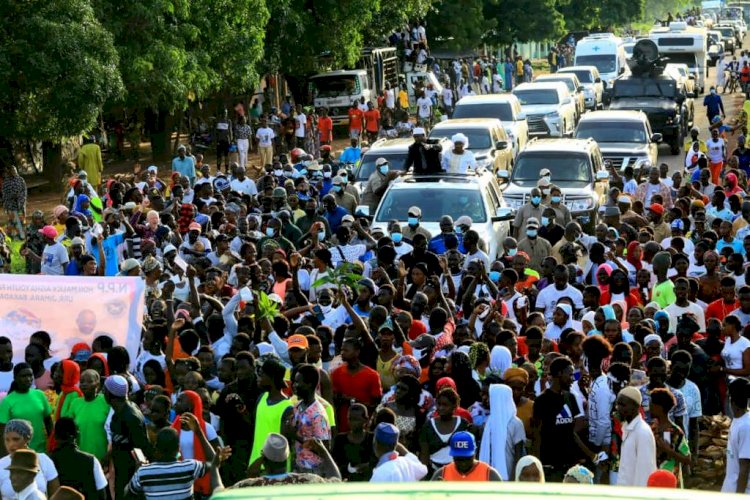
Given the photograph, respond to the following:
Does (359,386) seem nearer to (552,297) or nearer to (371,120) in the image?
(552,297)

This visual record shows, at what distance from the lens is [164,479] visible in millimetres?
7590

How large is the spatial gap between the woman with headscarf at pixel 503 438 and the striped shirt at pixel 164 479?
6.75 feet

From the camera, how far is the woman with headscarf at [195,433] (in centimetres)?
846

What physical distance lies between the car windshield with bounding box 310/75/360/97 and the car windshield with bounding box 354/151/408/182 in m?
15.5

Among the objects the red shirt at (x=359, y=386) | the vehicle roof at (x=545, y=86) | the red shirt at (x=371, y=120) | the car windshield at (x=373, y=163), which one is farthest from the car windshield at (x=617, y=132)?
the red shirt at (x=359, y=386)

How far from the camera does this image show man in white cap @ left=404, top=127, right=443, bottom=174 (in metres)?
18.8

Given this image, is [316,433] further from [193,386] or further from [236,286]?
[236,286]

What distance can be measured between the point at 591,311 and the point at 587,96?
27880 millimetres

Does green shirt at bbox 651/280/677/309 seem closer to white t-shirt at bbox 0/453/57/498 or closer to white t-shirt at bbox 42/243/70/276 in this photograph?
white t-shirt at bbox 42/243/70/276

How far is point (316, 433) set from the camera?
8586mm

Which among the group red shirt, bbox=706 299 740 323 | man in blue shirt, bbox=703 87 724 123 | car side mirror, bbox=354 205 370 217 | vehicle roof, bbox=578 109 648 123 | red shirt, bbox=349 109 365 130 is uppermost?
car side mirror, bbox=354 205 370 217

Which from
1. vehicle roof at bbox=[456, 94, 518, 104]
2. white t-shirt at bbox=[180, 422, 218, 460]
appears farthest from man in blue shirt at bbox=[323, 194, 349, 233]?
vehicle roof at bbox=[456, 94, 518, 104]

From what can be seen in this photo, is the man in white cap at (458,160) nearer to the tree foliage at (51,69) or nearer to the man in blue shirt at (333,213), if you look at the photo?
the man in blue shirt at (333,213)

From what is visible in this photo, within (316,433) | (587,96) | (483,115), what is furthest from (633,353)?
(587,96)
